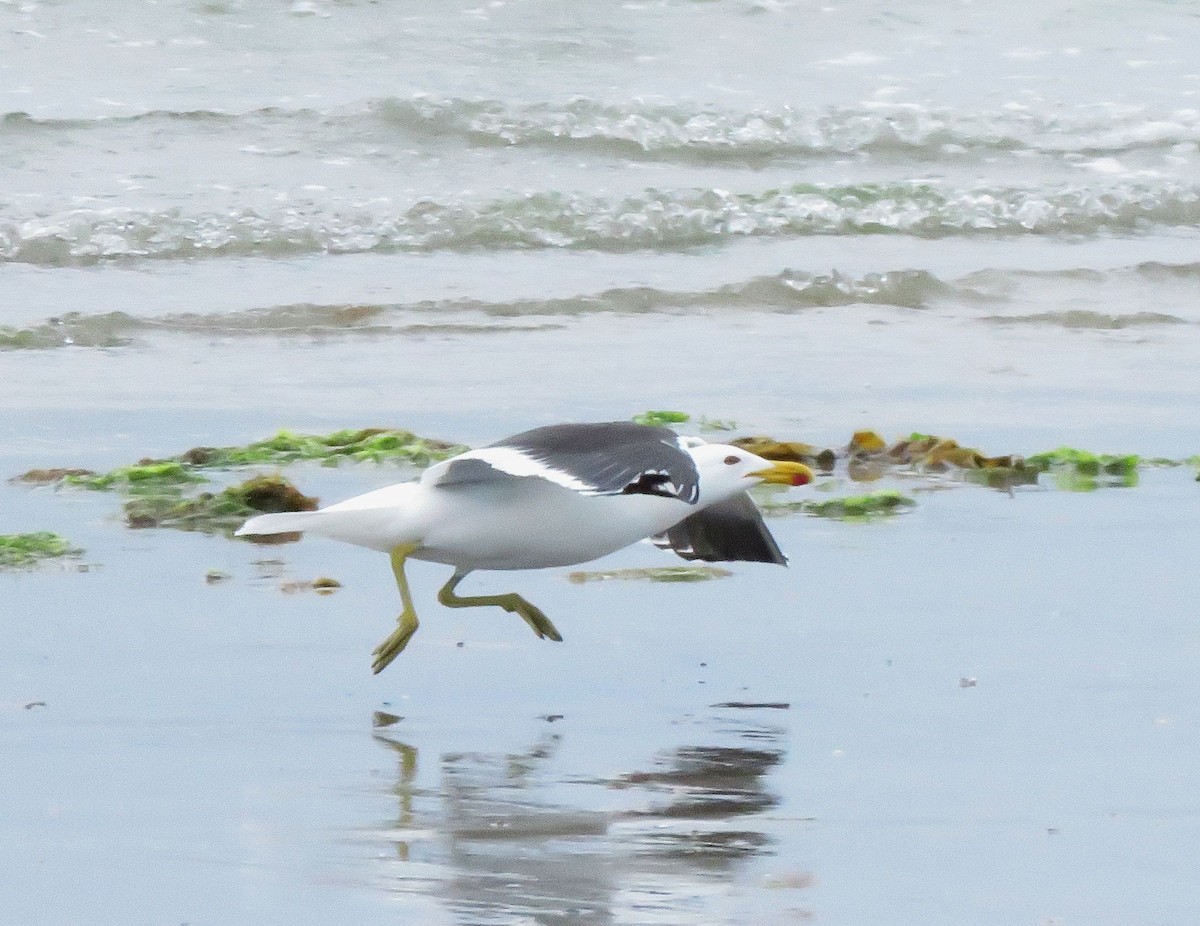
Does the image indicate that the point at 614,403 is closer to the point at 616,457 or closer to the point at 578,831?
the point at 616,457

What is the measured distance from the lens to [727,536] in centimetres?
557

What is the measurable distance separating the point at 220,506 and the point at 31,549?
73 cm

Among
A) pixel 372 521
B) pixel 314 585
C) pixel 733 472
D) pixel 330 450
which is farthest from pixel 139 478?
pixel 733 472

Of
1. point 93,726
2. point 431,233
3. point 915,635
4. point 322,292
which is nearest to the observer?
point 93,726

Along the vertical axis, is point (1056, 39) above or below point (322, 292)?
above

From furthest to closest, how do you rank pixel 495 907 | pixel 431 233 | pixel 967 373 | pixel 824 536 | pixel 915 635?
pixel 431 233
pixel 967 373
pixel 824 536
pixel 915 635
pixel 495 907

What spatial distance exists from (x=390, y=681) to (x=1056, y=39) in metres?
15.0

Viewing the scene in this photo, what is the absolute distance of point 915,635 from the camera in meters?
5.38

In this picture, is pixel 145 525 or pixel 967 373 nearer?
pixel 145 525

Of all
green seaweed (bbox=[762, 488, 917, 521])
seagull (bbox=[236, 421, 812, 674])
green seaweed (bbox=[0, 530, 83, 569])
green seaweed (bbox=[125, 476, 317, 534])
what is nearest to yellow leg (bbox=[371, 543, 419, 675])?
seagull (bbox=[236, 421, 812, 674])

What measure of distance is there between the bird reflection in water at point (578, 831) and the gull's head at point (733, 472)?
0.78m

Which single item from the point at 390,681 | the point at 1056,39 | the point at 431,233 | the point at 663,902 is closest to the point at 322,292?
the point at 431,233

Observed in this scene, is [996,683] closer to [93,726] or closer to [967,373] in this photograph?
[93,726]

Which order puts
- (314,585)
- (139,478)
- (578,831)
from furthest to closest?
(139,478), (314,585), (578,831)
